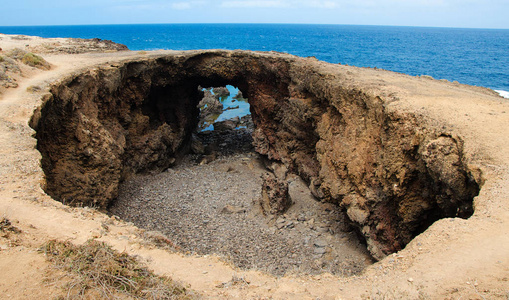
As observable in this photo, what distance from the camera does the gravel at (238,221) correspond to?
1675 centimetres

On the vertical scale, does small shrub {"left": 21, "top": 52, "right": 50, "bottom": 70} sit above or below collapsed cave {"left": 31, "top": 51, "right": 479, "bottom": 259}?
above

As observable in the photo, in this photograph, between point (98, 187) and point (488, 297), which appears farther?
point (98, 187)

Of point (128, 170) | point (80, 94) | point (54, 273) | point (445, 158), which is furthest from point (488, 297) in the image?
point (128, 170)

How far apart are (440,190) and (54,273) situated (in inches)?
495

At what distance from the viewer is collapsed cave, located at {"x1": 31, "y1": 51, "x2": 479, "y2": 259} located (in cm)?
1405

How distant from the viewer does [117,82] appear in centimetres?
2217

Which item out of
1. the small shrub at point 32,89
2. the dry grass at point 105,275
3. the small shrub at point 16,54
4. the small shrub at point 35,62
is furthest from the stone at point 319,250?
the small shrub at point 16,54

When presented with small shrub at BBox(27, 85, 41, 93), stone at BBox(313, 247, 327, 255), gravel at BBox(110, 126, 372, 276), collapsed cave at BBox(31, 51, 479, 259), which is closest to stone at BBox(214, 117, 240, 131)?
collapsed cave at BBox(31, 51, 479, 259)

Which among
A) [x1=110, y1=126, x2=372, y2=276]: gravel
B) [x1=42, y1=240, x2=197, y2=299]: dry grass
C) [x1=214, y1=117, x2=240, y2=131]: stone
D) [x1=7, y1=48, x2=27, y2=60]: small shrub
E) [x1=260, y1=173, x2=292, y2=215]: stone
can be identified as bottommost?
[x1=110, y1=126, x2=372, y2=276]: gravel

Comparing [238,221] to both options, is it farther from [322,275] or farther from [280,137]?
[322,275]

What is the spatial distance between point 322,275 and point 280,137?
17.3 m

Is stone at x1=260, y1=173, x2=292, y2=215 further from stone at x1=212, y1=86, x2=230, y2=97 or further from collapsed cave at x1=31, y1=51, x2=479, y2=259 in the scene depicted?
stone at x1=212, y1=86, x2=230, y2=97

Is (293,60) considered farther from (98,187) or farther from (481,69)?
(481,69)

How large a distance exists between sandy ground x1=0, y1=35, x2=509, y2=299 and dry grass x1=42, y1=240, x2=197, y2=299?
1.19 ft
